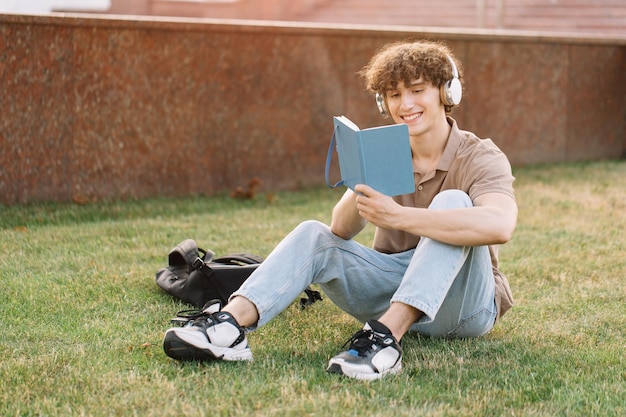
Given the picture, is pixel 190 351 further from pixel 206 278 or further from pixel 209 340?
pixel 206 278

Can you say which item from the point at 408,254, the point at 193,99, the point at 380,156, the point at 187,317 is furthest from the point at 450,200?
the point at 193,99

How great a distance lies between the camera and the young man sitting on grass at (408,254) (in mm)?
3172

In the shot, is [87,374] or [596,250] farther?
[596,250]

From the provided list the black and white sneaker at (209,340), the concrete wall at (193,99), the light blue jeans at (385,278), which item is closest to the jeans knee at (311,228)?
the light blue jeans at (385,278)

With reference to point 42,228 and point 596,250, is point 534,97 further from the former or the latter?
point 42,228

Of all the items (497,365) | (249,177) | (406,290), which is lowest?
(249,177)

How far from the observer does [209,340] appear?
3.26 meters

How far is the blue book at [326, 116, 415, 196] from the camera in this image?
311 centimetres

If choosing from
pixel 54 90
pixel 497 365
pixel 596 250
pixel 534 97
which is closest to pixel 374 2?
pixel 534 97

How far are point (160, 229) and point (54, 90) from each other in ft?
4.72

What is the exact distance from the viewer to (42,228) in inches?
236

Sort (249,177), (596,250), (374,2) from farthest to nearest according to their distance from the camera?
(374,2), (249,177), (596,250)

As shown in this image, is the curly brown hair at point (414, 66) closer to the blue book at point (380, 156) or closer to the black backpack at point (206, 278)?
the blue book at point (380, 156)

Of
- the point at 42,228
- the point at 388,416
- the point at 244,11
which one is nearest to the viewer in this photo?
the point at 388,416
